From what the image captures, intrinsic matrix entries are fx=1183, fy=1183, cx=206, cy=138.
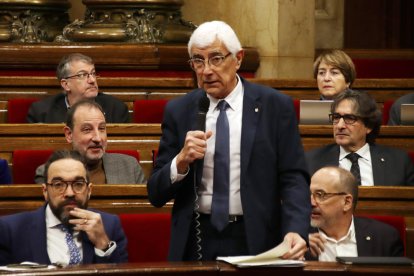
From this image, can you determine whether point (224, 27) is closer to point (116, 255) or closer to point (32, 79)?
point (116, 255)

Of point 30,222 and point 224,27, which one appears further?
point 30,222

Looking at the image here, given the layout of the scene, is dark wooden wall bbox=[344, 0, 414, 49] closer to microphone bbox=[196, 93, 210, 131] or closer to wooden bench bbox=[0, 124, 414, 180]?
wooden bench bbox=[0, 124, 414, 180]

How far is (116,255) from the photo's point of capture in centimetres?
391

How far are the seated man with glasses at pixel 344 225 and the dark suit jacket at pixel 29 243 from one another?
745 mm

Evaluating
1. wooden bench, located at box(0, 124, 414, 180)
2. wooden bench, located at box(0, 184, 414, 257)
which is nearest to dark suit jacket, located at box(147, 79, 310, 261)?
wooden bench, located at box(0, 184, 414, 257)

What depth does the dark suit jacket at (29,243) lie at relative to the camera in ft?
12.7

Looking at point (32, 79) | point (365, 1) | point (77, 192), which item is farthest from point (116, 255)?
point (365, 1)

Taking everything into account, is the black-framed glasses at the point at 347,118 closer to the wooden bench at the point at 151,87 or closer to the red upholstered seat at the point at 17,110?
the wooden bench at the point at 151,87

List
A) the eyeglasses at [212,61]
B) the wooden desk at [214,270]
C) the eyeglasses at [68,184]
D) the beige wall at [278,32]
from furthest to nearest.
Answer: the beige wall at [278,32], the eyeglasses at [68,184], the eyeglasses at [212,61], the wooden desk at [214,270]

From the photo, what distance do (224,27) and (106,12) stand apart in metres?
4.41

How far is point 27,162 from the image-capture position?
5234mm

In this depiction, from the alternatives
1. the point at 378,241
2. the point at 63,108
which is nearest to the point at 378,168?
the point at 378,241

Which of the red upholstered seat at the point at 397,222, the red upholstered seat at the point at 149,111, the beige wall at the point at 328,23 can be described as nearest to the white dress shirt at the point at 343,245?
the red upholstered seat at the point at 397,222

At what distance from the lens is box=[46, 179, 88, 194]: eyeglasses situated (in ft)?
13.1
